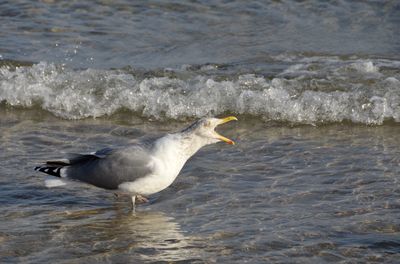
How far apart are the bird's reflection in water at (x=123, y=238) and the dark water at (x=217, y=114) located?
17 mm

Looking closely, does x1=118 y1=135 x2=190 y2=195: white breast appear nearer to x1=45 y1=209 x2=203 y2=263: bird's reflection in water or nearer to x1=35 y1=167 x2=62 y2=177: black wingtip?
x1=45 y1=209 x2=203 y2=263: bird's reflection in water

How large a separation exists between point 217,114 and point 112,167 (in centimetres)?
296

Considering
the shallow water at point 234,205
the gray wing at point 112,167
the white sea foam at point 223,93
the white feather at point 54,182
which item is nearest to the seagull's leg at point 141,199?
the shallow water at point 234,205

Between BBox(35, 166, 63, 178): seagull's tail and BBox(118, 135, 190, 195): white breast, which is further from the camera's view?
BBox(35, 166, 63, 178): seagull's tail

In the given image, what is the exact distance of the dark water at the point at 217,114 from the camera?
568 cm

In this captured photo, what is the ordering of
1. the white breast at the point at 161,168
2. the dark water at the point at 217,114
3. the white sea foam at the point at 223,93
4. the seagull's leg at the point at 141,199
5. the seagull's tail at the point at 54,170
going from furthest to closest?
1. the white sea foam at the point at 223,93
2. the seagull's leg at the point at 141,199
3. the seagull's tail at the point at 54,170
4. the white breast at the point at 161,168
5. the dark water at the point at 217,114

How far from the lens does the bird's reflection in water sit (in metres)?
5.44

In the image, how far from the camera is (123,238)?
582 cm

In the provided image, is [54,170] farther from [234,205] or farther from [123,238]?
[234,205]

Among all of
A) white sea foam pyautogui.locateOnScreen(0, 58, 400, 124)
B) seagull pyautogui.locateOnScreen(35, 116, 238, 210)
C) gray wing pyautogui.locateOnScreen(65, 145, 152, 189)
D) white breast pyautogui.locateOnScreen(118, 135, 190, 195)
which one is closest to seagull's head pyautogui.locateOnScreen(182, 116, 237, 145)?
seagull pyautogui.locateOnScreen(35, 116, 238, 210)

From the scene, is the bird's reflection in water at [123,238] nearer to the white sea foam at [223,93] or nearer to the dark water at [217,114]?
the dark water at [217,114]

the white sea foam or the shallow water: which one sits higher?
the white sea foam

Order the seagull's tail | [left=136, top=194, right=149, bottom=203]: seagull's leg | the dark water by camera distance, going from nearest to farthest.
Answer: the dark water, the seagull's tail, [left=136, top=194, right=149, bottom=203]: seagull's leg

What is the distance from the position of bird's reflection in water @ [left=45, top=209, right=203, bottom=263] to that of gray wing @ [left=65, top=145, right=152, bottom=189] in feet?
0.81
